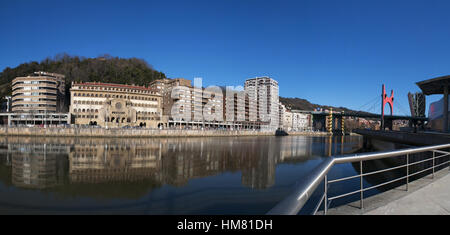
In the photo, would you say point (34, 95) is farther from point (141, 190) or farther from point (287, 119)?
point (287, 119)

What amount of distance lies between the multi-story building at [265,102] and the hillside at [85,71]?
171 ft

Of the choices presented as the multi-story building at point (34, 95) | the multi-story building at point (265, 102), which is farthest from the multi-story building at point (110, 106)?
the multi-story building at point (265, 102)

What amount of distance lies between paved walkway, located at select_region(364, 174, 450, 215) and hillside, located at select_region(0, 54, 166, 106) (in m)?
113

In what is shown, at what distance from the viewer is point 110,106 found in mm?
75625

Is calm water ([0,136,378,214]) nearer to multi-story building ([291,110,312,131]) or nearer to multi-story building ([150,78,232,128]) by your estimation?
multi-story building ([150,78,232,128])

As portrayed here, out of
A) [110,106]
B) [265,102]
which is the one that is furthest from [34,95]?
[265,102]

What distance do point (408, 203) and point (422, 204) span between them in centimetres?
22

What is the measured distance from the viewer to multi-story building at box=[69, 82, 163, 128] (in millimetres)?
75188

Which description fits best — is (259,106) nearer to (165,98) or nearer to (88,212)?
(165,98)

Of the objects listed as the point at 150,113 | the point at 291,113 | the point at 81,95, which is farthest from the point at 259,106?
the point at 81,95

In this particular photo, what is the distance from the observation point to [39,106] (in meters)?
78.1

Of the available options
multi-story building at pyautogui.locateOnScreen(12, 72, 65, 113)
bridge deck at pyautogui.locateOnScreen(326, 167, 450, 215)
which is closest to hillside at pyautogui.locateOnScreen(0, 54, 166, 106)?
multi-story building at pyautogui.locateOnScreen(12, 72, 65, 113)
